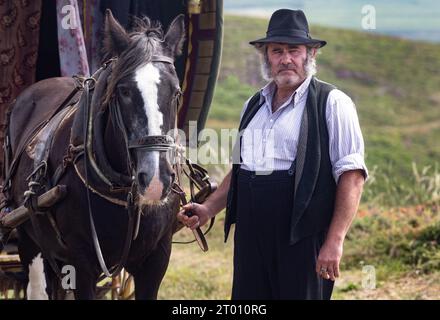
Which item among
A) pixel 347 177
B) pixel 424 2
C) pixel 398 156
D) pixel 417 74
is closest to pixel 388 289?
pixel 347 177

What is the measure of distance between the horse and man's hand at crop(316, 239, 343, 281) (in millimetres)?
671

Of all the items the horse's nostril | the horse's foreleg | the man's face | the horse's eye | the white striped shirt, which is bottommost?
the horse's foreleg

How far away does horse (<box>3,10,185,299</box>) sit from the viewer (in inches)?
154

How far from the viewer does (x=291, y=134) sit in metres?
3.81

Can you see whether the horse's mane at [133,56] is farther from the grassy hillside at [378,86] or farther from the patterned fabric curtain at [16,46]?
the grassy hillside at [378,86]

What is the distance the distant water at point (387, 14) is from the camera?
589 inches

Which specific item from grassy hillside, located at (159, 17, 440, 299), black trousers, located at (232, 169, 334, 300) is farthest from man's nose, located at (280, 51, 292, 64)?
grassy hillside, located at (159, 17, 440, 299)

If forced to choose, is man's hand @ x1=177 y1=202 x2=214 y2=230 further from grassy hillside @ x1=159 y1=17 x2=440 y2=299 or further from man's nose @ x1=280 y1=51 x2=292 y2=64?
grassy hillside @ x1=159 y1=17 x2=440 y2=299

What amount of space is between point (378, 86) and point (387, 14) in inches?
51.7

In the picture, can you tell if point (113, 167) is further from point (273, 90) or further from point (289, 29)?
point (289, 29)

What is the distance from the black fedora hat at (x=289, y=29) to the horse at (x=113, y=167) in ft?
1.59

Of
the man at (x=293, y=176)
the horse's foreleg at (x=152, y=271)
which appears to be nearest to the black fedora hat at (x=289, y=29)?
the man at (x=293, y=176)

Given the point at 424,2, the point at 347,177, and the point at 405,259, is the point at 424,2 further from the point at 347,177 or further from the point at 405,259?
the point at 347,177
